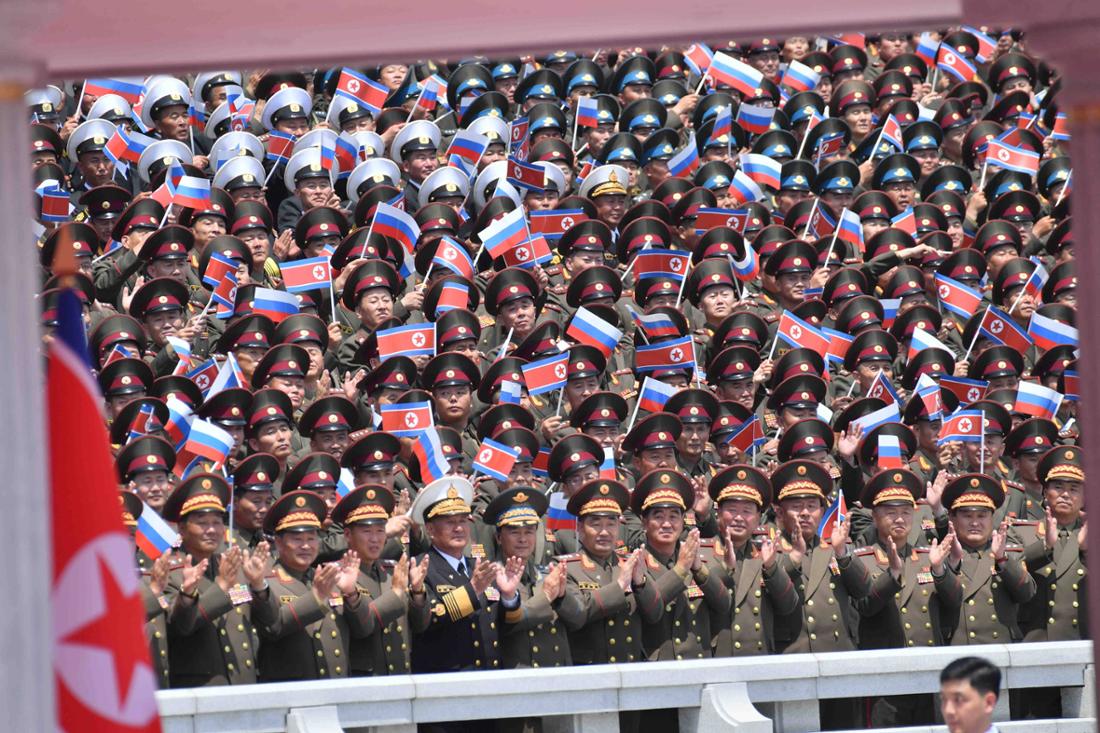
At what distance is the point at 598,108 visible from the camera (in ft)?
53.9

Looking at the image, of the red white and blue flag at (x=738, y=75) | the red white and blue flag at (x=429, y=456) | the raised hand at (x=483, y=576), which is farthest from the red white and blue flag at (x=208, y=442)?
the red white and blue flag at (x=738, y=75)

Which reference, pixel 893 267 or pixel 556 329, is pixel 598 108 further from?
pixel 556 329

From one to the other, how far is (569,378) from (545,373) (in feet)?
1.12

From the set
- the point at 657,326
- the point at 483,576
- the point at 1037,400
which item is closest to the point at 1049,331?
the point at 1037,400

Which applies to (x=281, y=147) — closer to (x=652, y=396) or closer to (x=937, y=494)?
(x=652, y=396)

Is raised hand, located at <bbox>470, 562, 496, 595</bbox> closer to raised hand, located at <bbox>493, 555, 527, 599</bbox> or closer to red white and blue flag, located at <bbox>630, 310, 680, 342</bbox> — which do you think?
Result: raised hand, located at <bbox>493, 555, 527, 599</bbox>

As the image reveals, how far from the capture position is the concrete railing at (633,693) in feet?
28.2

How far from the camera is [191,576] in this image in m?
9.23

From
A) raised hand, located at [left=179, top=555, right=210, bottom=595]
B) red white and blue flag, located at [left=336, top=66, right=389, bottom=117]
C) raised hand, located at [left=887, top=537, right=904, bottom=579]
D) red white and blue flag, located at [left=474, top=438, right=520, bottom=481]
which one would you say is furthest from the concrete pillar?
red white and blue flag, located at [left=336, top=66, right=389, bottom=117]

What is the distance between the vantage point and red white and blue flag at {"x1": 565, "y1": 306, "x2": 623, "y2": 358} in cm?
1295

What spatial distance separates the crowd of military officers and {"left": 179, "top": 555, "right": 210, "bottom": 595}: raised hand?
0.02 m

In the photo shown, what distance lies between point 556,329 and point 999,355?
290 centimetres

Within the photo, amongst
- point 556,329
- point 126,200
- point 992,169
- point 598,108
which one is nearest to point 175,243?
point 126,200

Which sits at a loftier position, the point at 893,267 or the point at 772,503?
the point at 893,267
